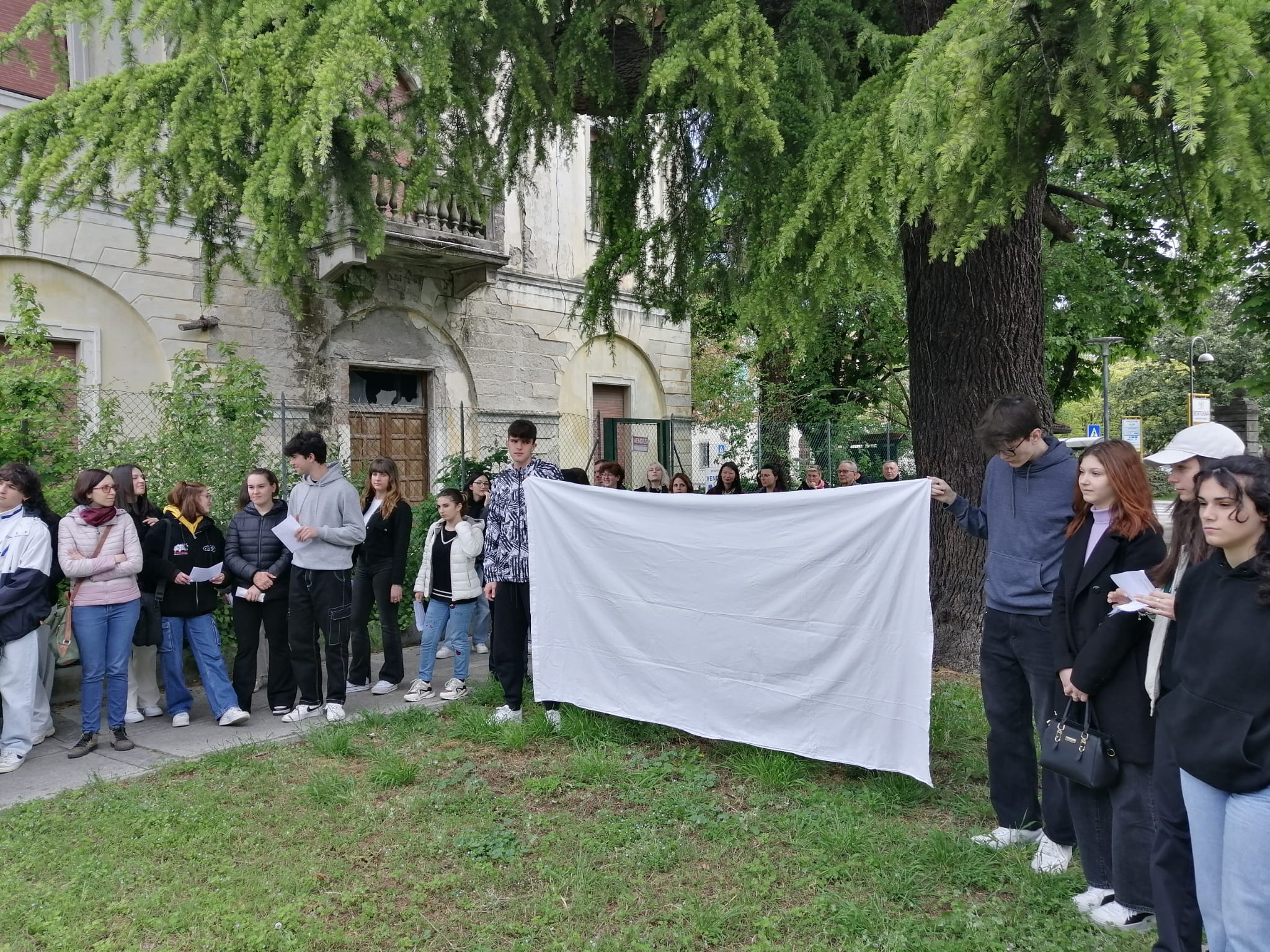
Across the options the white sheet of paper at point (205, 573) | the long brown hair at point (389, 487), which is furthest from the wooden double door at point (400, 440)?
the white sheet of paper at point (205, 573)

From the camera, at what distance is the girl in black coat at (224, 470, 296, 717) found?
6.72m

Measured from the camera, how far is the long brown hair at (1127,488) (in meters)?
3.41

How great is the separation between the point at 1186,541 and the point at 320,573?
535 cm

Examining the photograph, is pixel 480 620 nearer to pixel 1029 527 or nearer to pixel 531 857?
pixel 531 857

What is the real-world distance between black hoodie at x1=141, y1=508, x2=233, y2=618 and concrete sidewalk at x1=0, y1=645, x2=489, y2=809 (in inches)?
32.0

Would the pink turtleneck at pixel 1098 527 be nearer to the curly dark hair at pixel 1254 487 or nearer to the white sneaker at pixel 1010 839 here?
the curly dark hair at pixel 1254 487

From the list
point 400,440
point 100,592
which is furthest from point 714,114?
point 400,440

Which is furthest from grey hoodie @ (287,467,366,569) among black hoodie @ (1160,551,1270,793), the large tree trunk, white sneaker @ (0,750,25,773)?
black hoodie @ (1160,551,1270,793)

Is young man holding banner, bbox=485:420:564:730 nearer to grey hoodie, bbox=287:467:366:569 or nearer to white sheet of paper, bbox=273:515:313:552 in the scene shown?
grey hoodie, bbox=287:467:366:569

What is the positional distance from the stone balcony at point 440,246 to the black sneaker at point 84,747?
797 centimetres

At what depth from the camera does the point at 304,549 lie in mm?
6594

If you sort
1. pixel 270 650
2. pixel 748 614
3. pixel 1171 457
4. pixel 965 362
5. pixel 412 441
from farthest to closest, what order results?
pixel 412 441
pixel 965 362
pixel 270 650
pixel 748 614
pixel 1171 457

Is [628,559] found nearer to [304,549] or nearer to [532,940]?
[304,549]

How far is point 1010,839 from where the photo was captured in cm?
419
